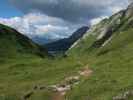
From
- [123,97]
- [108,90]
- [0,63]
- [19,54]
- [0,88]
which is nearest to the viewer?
[123,97]

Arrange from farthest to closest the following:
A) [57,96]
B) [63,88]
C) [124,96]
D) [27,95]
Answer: [63,88]
[27,95]
[57,96]
[124,96]

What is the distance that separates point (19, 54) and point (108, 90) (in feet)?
453

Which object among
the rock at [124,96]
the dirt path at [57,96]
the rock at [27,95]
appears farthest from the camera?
the rock at [27,95]

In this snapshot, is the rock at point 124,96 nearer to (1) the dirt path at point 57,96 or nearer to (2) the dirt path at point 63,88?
(2) the dirt path at point 63,88

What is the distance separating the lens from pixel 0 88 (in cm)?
8656

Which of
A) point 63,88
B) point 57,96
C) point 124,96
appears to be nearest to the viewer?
point 124,96

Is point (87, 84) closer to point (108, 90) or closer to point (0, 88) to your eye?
point (108, 90)

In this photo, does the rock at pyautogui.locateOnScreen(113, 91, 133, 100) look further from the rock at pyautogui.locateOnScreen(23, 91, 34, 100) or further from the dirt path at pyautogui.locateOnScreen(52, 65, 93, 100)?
the rock at pyautogui.locateOnScreen(23, 91, 34, 100)

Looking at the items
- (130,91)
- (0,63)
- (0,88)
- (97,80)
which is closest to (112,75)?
(97,80)

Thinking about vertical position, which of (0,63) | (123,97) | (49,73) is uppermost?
(0,63)

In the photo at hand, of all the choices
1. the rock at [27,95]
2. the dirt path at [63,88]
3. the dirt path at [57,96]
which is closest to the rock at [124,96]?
the dirt path at [63,88]

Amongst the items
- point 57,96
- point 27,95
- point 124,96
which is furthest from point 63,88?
point 124,96

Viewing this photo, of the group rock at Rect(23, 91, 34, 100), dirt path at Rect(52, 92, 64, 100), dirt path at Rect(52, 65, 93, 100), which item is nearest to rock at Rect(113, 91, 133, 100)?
dirt path at Rect(52, 65, 93, 100)

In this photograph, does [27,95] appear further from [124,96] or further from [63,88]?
[124,96]
